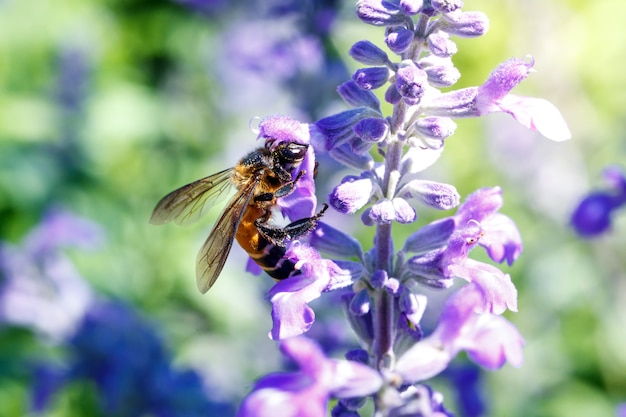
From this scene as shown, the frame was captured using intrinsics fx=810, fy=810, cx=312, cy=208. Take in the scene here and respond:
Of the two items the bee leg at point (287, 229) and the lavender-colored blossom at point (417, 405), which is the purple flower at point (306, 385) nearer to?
the lavender-colored blossom at point (417, 405)

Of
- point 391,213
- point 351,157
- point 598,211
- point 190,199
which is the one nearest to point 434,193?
point 391,213

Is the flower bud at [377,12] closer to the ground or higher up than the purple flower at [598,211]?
closer to the ground

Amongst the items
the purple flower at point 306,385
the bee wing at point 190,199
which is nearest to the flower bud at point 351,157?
the purple flower at point 306,385

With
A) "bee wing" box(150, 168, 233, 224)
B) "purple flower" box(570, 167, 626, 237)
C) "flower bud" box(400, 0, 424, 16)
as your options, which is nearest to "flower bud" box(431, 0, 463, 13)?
"flower bud" box(400, 0, 424, 16)

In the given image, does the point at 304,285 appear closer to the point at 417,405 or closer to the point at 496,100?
the point at 417,405

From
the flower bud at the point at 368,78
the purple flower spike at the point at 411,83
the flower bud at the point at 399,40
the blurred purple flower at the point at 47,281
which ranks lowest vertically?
the purple flower spike at the point at 411,83

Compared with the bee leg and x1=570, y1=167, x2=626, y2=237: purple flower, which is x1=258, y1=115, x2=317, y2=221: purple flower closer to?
the bee leg

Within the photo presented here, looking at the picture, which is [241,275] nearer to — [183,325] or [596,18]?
[183,325]

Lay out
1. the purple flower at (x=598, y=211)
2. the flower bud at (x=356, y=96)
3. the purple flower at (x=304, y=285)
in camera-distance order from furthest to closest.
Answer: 1. the purple flower at (x=598, y=211)
2. the flower bud at (x=356, y=96)
3. the purple flower at (x=304, y=285)
